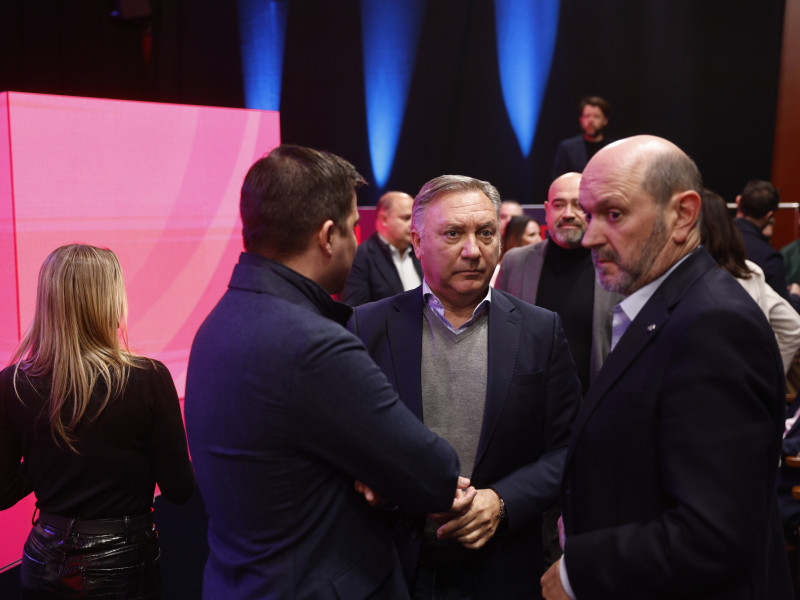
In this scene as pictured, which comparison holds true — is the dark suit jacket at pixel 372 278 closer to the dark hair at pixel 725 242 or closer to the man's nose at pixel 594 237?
the dark hair at pixel 725 242

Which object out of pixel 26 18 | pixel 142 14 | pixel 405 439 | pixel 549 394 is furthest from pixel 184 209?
pixel 142 14

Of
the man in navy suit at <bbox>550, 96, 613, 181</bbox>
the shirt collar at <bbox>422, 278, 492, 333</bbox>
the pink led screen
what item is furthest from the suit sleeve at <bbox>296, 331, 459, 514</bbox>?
the man in navy suit at <bbox>550, 96, 613, 181</bbox>

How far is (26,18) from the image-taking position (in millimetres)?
6789

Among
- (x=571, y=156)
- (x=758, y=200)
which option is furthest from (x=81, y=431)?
(x=571, y=156)

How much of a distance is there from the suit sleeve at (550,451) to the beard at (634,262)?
1.62 ft

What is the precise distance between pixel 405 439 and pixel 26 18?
23.3 feet

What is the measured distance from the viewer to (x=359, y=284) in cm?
510

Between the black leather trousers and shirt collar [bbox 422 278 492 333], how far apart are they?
106 cm

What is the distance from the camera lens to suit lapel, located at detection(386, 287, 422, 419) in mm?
1891

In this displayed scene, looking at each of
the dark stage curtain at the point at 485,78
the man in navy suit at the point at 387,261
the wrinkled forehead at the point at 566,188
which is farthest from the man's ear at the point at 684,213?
the dark stage curtain at the point at 485,78

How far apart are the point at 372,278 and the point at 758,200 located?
2.47m

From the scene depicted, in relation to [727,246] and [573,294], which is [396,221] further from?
[727,246]

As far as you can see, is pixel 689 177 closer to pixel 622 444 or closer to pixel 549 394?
pixel 622 444

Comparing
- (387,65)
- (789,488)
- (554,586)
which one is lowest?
(789,488)
